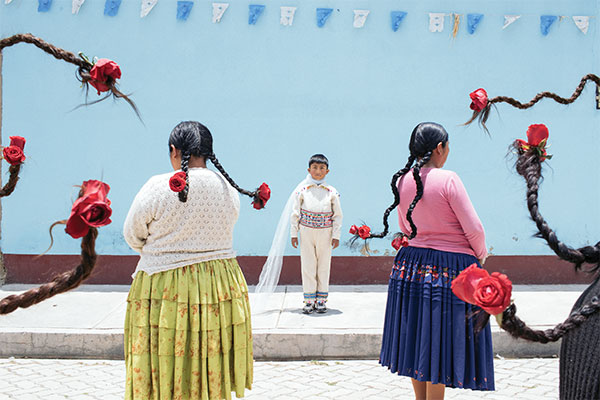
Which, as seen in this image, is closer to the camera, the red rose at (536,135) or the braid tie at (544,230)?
the braid tie at (544,230)

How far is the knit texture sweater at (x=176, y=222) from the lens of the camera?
2.59 m

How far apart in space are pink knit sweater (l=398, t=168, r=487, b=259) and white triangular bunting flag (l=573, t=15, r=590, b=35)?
512 centimetres

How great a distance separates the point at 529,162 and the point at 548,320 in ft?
14.1

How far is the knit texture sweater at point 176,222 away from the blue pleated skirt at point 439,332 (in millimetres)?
1120

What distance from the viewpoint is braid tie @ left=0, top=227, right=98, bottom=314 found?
57.6 inches

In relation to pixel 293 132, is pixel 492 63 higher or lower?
higher

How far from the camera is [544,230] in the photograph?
1.43 m

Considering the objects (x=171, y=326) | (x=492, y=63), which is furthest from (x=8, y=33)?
(x=492, y=63)

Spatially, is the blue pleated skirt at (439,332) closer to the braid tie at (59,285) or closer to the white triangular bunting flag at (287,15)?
the braid tie at (59,285)

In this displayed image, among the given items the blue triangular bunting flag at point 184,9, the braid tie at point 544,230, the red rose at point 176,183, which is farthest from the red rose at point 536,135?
the blue triangular bunting flag at point 184,9

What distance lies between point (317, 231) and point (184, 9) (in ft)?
10.9

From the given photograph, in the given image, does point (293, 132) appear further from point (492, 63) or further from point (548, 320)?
point (548, 320)

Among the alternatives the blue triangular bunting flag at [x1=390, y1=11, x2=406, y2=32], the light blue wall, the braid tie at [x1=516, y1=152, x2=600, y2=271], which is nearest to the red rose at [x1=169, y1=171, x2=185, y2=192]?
the braid tie at [x1=516, y1=152, x2=600, y2=271]

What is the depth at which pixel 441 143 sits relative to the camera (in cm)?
300
